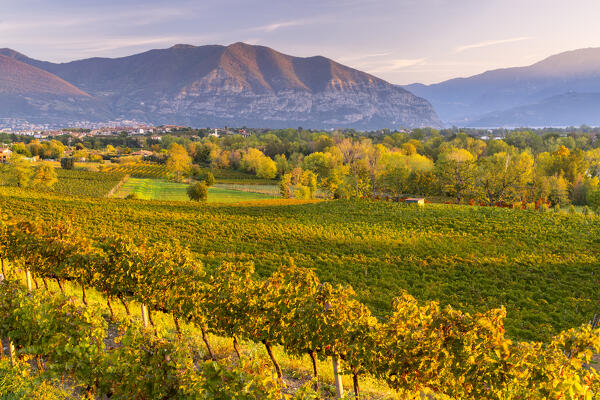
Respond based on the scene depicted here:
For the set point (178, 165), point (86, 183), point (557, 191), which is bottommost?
point (557, 191)

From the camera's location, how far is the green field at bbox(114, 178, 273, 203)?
8350 cm

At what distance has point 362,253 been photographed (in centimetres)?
3238

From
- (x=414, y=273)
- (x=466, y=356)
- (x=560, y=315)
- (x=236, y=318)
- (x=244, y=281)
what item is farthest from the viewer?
(x=414, y=273)

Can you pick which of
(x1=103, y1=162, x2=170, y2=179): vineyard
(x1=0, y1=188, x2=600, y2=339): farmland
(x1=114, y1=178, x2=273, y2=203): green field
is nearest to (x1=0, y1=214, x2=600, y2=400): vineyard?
(x1=0, y1=188, x2=600, y2=339): farmland

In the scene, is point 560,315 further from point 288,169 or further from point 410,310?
point 288,169

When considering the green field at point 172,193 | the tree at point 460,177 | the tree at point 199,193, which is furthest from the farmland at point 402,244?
the green field at point 172,193

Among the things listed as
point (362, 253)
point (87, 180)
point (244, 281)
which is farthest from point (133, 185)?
point (244, 281)

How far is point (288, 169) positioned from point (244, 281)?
368 ft

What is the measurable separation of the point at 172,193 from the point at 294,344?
87.5 meters

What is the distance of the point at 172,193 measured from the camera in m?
90.5

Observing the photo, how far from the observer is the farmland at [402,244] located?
23734mm

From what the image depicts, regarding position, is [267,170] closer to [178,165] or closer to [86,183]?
[178,165]

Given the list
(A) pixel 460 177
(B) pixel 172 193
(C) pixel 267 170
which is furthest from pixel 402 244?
(C) pixel 267 170

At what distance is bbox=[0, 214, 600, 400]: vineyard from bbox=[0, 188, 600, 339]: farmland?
9.67 m
